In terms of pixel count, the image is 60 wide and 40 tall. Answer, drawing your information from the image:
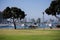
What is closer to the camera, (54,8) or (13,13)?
(13,13)

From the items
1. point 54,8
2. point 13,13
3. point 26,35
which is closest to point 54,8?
point 54,8

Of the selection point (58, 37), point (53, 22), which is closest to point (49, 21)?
point (53, 22)

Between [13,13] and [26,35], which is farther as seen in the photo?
[26,35]

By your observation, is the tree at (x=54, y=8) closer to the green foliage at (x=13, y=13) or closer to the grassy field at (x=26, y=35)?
the grassy field at (x=26, y=35)

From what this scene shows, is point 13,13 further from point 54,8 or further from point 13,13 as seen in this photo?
point 54,8

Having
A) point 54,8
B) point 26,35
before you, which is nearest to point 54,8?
point 54,8

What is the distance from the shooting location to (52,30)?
24.3 ft

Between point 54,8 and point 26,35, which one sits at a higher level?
point 54,8

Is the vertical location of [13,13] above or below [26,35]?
above

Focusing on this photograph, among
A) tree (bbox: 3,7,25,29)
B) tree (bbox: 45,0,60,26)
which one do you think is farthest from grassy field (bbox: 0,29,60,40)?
tree (bbox: 45,0,60,26)

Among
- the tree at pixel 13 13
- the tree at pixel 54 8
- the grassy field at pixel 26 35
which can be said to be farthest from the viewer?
the tree at pixel 54 8

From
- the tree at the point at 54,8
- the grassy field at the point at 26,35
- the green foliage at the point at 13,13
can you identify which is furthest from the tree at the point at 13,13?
the tree at the point at 54,8

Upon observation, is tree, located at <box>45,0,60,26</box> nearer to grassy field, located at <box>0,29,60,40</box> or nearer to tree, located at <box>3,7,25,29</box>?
grassy field, located at <box>0,29,60,40</box>

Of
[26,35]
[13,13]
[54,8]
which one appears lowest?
[26,35]
